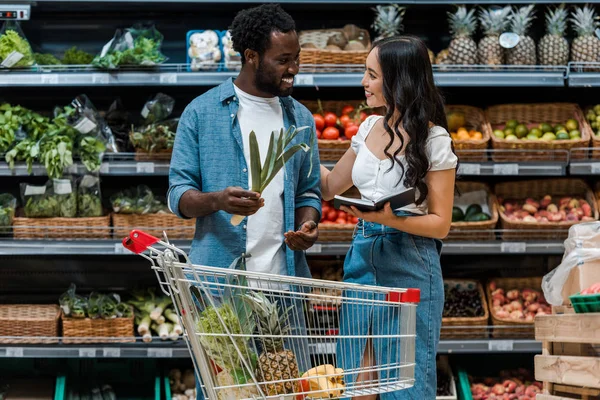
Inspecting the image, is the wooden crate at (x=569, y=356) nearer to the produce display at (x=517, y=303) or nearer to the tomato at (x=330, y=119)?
the produce display at (x=517, y=303)

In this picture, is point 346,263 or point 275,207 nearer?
point 346,263

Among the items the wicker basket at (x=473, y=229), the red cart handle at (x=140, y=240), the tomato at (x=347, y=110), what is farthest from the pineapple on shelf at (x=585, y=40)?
the red cart handle at (x=140, y=240)

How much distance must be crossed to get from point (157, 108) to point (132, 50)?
39cm

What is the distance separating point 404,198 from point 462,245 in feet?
8.66

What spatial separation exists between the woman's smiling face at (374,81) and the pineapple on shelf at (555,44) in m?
2.59

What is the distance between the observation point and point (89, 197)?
5.32m

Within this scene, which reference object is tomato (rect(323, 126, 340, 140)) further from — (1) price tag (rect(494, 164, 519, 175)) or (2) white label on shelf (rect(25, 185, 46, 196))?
(2) white label on shelf (rect(25, 185, 46, 196))

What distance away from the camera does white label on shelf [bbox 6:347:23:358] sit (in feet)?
16.8

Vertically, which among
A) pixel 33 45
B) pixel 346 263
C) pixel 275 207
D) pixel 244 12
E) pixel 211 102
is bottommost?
pixel 346 263

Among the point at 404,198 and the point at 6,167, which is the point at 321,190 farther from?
the point at 6,167

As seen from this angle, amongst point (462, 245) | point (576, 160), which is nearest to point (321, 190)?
point (462, 245)

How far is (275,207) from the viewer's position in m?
3.43

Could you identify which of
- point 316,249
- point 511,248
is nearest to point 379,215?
point 316,249

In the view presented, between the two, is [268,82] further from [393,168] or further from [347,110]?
[347,110]
